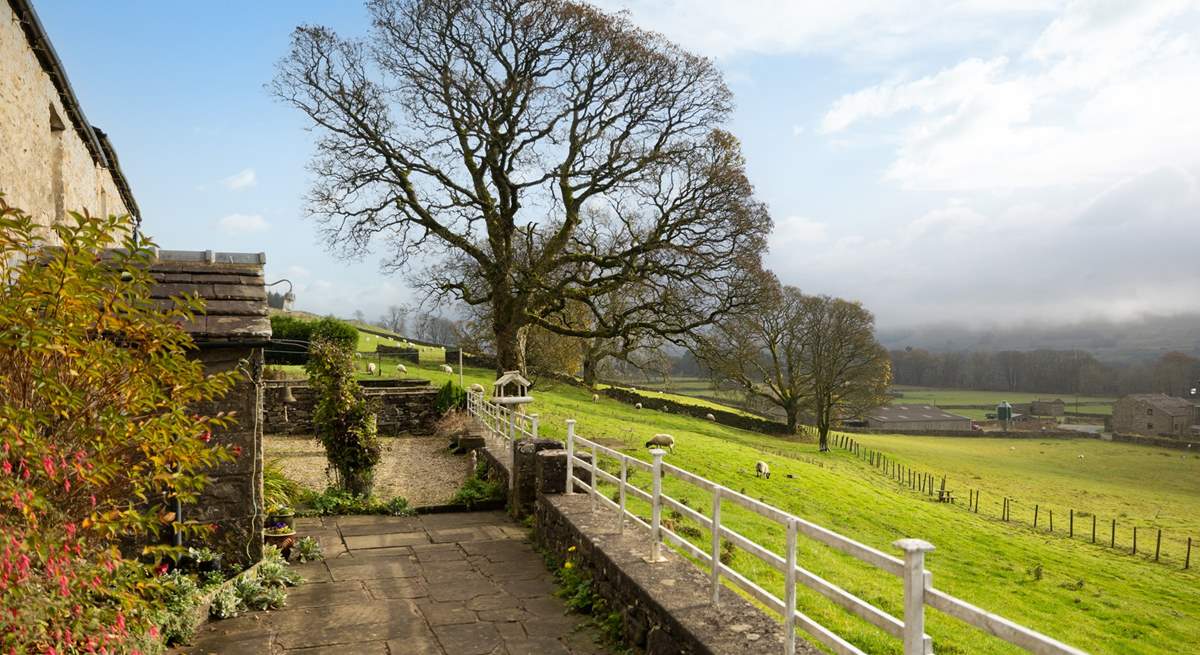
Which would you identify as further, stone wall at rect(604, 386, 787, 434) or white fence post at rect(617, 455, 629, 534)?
stone wall at rect(604, 386, 787, 434)

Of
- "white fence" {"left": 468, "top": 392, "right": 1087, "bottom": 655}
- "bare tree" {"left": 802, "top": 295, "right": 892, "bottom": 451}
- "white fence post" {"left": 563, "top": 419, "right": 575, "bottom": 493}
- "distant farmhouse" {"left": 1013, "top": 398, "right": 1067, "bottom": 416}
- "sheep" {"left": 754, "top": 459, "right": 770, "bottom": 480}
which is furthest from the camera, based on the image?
"distant farmhouse" {"left": 1013, "top": 398, "right": 1067, "bottom": 416}

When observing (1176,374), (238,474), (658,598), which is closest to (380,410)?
(238,474)

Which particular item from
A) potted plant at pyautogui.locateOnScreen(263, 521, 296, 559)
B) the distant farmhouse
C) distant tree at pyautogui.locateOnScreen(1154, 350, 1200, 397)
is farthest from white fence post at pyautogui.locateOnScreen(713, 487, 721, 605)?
distant tree at pyautogui.locateOnScreen(1154, 350, 1200, 397)

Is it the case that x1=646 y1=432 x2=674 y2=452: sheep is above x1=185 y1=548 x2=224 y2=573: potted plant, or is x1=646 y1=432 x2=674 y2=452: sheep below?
below

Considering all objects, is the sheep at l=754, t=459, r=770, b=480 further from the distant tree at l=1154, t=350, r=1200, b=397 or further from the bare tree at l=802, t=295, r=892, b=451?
the distant tree at l=1154, t=350, r=1200, b=397

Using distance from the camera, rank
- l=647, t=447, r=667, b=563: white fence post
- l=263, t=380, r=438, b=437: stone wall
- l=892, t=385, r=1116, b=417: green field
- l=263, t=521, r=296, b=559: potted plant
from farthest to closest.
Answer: l=892, t=385, r=1116, b=417: green field < l=263, t=380, r=438, b=437: stone wall < l=263, t=521, r=296, b=559: potted plant < l=647, t=447, r=667, b=563: white fence post

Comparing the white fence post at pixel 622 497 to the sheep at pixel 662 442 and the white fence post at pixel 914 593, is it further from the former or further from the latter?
the sheep at pixel 662 442

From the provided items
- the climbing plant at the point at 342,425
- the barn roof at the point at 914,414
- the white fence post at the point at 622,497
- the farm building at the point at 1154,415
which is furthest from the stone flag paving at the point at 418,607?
the farm building at the point at 1154,415

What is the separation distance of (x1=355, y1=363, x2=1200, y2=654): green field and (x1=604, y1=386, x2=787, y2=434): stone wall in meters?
4.16

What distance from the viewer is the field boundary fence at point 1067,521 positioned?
78.2ft

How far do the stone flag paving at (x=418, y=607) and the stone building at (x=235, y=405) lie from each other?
824mm

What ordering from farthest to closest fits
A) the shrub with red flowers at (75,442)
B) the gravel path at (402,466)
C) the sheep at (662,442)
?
the sheep at (662,442)
the gravel path at (402,466)
the shrub with red flowers at (75,442)

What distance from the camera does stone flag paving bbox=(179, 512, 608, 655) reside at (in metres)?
5.98

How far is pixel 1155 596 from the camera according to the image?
17250 millimetres
